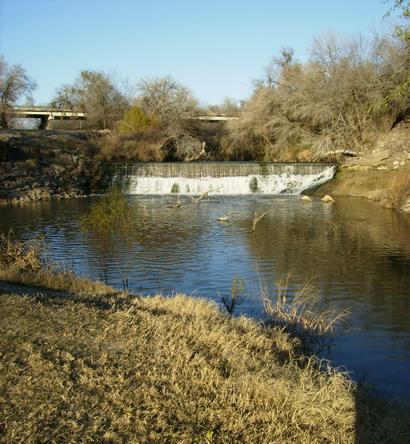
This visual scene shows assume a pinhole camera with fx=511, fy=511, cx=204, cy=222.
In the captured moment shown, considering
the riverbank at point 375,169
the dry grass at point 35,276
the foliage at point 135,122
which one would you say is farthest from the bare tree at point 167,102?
the dry grass at point 35,276

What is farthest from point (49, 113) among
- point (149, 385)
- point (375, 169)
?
point (149, 385)

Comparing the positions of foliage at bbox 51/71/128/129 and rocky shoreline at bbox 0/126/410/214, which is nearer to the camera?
rocky shoreline at bbox 0/126/410/214

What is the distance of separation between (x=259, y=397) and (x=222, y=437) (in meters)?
0.71

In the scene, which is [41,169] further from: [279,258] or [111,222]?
[279,258]

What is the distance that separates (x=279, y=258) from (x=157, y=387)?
31.2 feet

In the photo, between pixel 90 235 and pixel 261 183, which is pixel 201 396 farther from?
pixel 261 183

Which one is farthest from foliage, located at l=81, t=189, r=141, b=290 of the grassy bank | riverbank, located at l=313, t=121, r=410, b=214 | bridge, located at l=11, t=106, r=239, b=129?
bridge, located at l=11, t=106, r=239, b=129

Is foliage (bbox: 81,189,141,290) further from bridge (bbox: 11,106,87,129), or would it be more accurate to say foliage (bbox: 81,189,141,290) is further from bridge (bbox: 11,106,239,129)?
bridge (bbox: 11,106,87,129)

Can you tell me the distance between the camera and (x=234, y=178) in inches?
1193

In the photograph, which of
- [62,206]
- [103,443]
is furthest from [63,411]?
[62,206]

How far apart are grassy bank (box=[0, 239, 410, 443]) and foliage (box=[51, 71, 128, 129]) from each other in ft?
140

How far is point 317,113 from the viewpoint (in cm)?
3338

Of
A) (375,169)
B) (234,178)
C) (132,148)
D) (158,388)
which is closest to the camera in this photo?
(158,388)

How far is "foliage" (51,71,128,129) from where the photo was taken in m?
49.4
